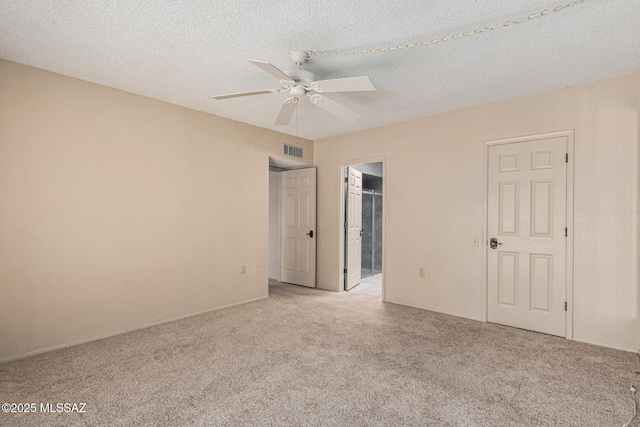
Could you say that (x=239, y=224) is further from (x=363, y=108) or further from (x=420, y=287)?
(x=420, y=287)

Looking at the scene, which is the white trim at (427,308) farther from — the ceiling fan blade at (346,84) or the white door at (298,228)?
the ceiling fan blade at (346,84)

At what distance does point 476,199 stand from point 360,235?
2173mm

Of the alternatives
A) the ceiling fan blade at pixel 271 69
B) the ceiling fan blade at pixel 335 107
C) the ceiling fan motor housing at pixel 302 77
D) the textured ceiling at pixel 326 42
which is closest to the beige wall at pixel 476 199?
the textured ceiling at pixel 326 42

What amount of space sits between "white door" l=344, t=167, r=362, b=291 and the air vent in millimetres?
833

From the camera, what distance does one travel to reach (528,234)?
3303mm

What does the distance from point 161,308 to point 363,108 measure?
10.4ft

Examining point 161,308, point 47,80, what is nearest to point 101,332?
point 161,308

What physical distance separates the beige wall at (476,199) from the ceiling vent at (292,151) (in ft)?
1.10

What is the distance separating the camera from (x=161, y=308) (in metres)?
3.45

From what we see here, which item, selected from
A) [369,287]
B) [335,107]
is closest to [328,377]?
→ [335,107]

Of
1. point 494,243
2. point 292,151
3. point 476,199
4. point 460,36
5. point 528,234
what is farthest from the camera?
point 292,151

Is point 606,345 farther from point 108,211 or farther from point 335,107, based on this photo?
point 108,211

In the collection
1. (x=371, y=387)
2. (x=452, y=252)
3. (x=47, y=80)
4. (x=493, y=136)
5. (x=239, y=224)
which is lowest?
(x=371, y=387)

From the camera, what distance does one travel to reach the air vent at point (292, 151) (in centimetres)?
483
